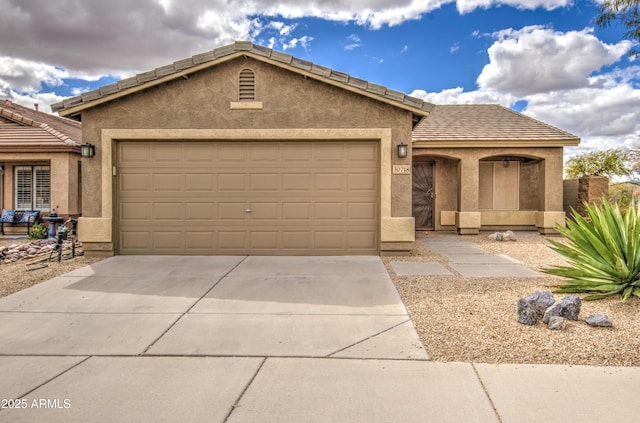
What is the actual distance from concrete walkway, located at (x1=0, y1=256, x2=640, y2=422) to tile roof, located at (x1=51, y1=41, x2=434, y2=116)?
15.2 feet

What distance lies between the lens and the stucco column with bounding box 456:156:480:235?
1429 cm

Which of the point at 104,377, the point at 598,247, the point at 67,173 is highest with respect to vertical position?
the point at 67,173

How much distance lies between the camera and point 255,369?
3998mm

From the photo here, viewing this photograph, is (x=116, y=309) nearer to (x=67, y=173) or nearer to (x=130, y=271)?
(x=130, y=271)

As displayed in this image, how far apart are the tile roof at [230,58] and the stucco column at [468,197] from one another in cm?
562

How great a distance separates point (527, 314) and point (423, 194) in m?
10.8

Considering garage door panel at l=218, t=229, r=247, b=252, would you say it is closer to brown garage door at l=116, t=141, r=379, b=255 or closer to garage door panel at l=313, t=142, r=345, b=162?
Answer: brown garage door at l=116, t=141, r=379, b=255

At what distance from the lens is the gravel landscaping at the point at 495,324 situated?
4.21 m

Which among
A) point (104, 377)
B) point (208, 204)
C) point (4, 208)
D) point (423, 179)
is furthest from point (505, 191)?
point (4, 208)

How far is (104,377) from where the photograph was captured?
3846 millimetres

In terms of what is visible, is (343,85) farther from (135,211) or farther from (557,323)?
(557,323)

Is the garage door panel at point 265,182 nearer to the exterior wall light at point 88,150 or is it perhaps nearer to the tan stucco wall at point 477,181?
the exterior wall light at point 88,150

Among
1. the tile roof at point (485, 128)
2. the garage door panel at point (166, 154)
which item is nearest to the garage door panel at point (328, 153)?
the garage door panel at point (166, 154)

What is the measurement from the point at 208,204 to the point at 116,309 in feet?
13.7
